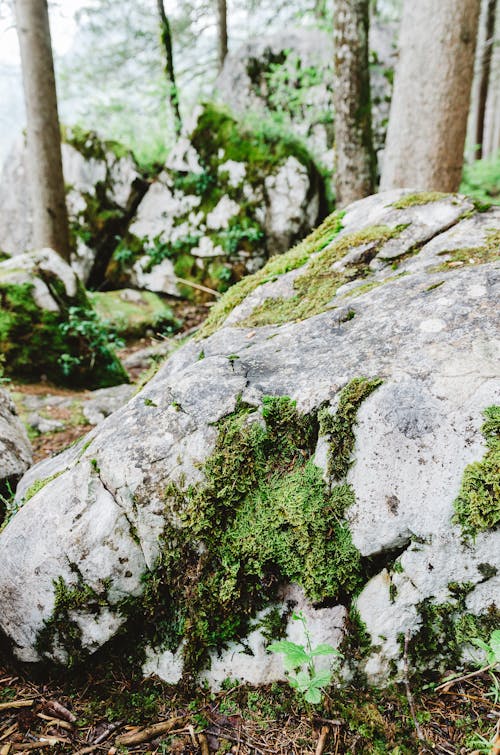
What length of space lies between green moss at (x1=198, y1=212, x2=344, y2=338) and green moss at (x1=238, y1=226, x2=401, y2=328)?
0.15m

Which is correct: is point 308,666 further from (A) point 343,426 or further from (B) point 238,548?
(A) point 343,426

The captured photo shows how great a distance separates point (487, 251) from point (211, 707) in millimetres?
2573

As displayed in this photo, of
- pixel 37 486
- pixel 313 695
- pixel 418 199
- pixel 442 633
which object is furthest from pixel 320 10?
pixel 313 695

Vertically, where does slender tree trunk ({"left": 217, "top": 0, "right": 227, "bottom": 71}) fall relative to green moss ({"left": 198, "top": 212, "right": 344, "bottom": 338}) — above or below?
above

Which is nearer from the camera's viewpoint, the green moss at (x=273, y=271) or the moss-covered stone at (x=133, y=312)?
the green moss at (x=273, y=271)

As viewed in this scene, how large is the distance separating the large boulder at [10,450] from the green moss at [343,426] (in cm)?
188

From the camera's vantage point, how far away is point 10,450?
112 inches

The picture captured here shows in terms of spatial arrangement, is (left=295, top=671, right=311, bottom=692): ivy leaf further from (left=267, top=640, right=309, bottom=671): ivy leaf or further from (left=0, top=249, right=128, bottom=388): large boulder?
(left=0, top=249, right=128, bottom=388): large boulder

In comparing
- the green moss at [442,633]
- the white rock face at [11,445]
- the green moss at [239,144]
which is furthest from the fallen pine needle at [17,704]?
the green moss at [239,144]

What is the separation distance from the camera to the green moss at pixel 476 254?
2350 millimetres

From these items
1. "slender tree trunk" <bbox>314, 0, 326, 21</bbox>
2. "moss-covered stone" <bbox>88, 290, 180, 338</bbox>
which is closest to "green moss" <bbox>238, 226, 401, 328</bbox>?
"moss-covered stone" <bbox>88, 290, 180, 338</bbox>

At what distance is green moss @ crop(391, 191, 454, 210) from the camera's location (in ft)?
9.76

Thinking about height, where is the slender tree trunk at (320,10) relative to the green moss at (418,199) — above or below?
above

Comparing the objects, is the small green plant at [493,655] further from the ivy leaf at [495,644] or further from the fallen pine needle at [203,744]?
the fallen pine needle at [203,744]
